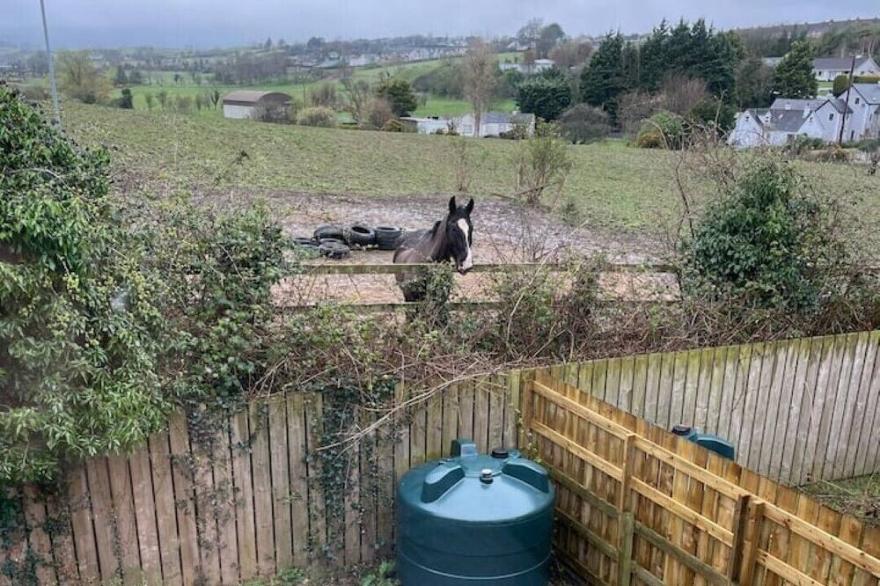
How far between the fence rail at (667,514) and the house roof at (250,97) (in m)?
33.2

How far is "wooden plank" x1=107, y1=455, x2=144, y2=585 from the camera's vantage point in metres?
4.21

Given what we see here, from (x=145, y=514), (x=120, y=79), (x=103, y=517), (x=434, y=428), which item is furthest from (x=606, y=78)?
(x=103, y=517)

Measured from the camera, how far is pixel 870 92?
171ft

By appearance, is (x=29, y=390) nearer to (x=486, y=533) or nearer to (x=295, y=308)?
(x=295, y=308)

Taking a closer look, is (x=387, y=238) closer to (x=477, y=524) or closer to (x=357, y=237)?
(x=357, y=237)

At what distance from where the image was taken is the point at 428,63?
2024 inches

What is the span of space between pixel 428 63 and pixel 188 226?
163 feet

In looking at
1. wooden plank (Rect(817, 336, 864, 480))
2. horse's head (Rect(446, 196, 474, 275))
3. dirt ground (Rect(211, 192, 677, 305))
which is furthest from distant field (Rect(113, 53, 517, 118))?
wooden plank (Rect(817, 336, 864, 480))

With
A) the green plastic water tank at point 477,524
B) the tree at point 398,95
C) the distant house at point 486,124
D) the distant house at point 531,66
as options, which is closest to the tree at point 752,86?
the distant house at point 531,66

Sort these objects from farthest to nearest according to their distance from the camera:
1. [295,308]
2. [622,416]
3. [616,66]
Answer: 1. [616,66]
2. [295,308]
3. [622,416]

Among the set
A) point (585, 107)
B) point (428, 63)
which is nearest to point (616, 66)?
point (585, 107)

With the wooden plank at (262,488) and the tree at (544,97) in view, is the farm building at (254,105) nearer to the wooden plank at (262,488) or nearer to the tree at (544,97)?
the tree at (544,97)

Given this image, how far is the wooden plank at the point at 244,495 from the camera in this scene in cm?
445

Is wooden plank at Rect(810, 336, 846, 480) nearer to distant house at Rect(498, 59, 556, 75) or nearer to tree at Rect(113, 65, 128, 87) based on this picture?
tree at Rect(113, 65, 128, 87)
